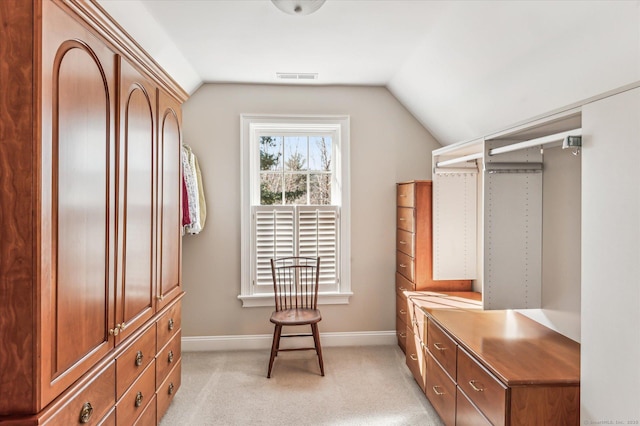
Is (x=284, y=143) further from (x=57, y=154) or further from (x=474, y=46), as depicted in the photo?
(x=57, y=154)

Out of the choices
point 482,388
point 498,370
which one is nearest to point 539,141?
point 498,370

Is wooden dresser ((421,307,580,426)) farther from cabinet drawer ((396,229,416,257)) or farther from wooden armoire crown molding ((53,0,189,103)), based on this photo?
wooden armoire crown molding ((53,0,189,103))

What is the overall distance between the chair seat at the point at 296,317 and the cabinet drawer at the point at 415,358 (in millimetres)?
757

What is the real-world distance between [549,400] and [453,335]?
61 centimetres

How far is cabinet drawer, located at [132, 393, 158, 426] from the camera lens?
2000 millimetres

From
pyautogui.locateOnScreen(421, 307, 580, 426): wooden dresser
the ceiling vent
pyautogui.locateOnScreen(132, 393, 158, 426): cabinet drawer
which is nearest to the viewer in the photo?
pyautogui.locateOnScreen(421, 307, 580, 426): wooden dresser

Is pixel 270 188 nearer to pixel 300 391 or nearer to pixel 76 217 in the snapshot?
pixel 300 391

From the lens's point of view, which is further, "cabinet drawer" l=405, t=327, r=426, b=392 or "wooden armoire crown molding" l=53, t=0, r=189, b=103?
"cabinet drawer" l=405, t=327, r=426, b=392

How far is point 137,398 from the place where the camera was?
1.94m

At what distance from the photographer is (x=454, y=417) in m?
2.15

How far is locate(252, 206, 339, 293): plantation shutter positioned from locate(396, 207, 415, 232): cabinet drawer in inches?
24.4

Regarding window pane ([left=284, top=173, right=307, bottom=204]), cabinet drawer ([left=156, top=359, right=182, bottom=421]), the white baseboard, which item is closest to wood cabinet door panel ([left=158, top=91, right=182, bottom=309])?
cabinet drawer ([left=156, top=359, right=182, bottom=421])

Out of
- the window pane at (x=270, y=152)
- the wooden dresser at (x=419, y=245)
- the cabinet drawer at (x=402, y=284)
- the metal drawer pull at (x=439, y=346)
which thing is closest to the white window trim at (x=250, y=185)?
the window pane at (x=270, y=152)

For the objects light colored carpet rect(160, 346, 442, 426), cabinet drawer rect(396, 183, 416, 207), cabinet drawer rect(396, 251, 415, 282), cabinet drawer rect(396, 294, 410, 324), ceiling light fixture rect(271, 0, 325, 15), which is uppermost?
ceiling light fixture rect(271, 0, 325, 15)
